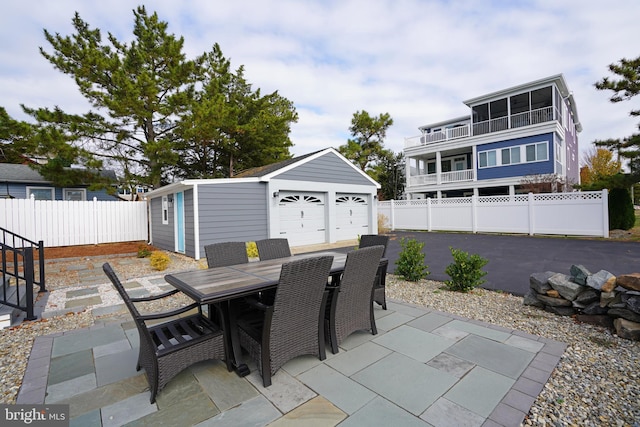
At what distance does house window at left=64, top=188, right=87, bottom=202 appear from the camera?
15043 mm

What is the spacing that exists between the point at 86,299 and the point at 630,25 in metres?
14.2

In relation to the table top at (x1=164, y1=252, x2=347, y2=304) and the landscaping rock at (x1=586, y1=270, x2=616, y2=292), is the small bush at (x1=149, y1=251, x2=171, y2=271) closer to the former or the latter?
the table top at (x1=164, y1=252, x2=347, y2=304)

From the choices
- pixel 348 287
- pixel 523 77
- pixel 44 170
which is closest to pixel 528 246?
pixel 348 287

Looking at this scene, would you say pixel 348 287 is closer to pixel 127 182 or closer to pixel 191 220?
pixel 191 220

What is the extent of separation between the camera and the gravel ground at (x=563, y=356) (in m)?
1.95

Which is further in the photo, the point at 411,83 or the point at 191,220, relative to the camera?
the point at 411,83

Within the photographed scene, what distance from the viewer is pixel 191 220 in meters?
8.98

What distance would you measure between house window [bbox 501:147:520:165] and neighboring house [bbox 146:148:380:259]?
8.92 m

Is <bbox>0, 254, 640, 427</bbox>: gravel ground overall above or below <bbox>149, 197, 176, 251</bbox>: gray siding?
below

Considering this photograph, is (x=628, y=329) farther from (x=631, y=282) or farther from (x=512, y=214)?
(x=512, y=214)

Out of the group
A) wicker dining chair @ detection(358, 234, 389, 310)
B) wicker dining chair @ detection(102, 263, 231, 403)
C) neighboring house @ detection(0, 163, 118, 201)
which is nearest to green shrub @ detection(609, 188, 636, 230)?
wicker dining chair @ detection(358, 234, 389, 310)

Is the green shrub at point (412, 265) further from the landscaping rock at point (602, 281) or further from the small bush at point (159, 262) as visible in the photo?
the small bush at point (159, 262)

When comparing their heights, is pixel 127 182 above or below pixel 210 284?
above

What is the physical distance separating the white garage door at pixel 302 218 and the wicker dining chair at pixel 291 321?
8156 millimetres
